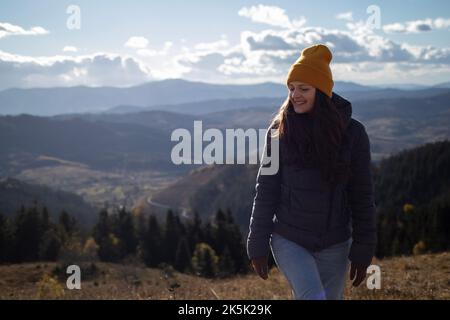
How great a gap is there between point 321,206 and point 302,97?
1.15 m

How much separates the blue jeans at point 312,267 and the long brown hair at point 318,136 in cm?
76

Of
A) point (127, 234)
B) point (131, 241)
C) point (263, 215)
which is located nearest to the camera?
point (263, 215)

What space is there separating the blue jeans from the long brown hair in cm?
76

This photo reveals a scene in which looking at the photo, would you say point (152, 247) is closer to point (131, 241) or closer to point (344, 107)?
point (131, 241)

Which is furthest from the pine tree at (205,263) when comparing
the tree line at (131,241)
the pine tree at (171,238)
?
the pine tree at (171,238)

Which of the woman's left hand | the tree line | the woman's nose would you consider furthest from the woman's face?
the tree line

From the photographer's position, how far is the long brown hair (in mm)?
5066

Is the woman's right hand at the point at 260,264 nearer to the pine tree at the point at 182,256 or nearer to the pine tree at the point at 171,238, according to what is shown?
the pine tree at the point at 182,256

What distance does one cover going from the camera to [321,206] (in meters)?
5.09

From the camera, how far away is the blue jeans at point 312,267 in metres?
4.79

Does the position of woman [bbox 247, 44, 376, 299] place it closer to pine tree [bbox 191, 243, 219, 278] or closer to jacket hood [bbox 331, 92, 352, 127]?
jacket hood [bbox 331, 92, 352, 127]

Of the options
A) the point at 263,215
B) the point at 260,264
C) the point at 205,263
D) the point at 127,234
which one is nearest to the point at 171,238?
the point at 127,234

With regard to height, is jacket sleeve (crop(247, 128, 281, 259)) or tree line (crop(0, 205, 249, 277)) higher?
jacket sleeve (crop(247, 128, 281, 259))
